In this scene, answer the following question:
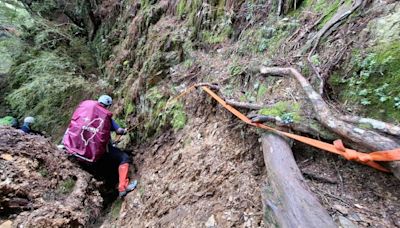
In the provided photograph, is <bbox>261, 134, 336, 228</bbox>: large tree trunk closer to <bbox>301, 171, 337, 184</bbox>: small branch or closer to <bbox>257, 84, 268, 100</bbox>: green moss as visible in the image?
<bbox>301, 171, 337, 184</bbox>: small branch

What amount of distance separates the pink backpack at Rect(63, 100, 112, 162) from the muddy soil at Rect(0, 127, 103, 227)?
0.82 ft

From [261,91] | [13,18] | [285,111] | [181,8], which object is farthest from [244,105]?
[13,18]

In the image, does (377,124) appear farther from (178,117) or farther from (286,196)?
(178,117)

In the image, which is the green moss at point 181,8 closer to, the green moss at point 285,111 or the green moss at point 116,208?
the green moss at point 116,208

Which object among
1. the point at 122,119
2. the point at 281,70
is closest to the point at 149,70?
the point at 122,119

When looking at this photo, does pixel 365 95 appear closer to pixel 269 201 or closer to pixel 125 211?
pixel 269 201

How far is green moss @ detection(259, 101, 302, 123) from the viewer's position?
114 inches

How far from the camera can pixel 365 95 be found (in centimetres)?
261

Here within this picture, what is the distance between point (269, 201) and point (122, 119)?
5117mm

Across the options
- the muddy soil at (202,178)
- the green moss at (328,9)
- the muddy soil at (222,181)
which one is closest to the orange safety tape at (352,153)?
the muddy soil at (222,181)

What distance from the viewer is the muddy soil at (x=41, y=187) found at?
144 inches

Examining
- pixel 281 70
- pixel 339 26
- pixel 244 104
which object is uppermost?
pixel 339 26

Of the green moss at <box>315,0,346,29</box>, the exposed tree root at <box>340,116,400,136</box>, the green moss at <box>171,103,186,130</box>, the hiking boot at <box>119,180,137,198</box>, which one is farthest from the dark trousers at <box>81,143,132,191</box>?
the exposed tree root at <box>340,116,400,136</box>

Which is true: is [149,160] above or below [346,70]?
below
